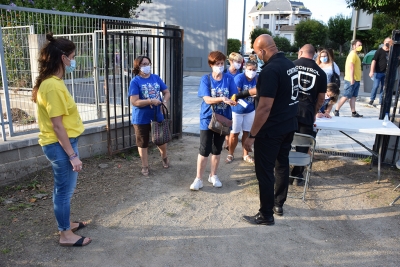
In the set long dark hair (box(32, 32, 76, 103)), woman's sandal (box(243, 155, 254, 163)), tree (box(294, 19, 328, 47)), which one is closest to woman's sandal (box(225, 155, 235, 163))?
woman's sandal (box(243, 155, 254, 163))

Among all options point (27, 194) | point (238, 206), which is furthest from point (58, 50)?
point (238, 206)

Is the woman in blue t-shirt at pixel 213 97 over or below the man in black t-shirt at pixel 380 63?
below

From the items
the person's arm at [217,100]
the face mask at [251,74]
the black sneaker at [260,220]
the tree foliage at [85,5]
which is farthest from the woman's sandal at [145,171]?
the tree foliage at [85,5]

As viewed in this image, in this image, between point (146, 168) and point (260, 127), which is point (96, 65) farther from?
point (260, 127)

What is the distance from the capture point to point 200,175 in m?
4.26

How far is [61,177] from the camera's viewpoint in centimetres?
280

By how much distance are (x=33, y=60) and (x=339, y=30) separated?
3549 cm

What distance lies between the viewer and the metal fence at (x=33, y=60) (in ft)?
14.3

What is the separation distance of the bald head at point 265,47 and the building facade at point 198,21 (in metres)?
17.4

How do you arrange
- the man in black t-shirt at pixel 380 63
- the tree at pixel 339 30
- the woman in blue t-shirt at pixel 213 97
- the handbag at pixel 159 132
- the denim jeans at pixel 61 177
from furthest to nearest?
the tree at pixel 339 30 → the man in black t-shirt at pixel 380 63 → the handbag at pixel 159 132 → the woman in blue t-shirt at pixel 213 97 → the denim jeans at pixel 61 177

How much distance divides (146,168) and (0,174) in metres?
1.82

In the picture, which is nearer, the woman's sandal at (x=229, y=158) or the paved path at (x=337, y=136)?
the woman's sandal at (x=229, y=158)

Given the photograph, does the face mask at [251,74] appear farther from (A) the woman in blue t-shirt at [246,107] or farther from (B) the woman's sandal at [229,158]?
(B) the woman's sandal at [229,158]

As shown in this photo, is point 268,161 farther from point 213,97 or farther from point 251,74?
point 251,74
